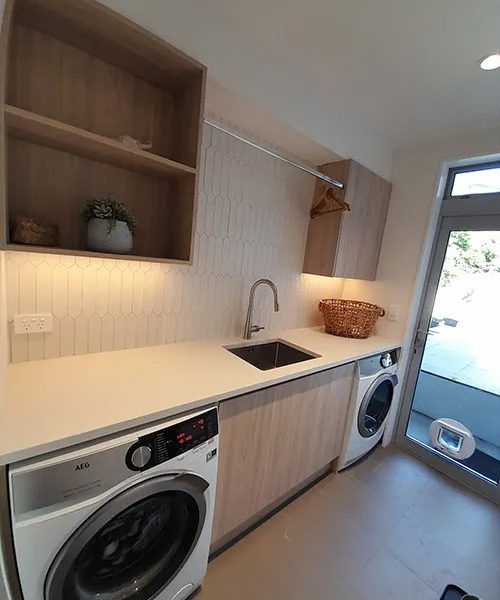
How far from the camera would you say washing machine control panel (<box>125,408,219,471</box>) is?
0.86 meters

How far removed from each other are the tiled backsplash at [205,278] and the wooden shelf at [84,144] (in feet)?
1.33

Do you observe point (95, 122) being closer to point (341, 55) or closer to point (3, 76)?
point (3, 76)

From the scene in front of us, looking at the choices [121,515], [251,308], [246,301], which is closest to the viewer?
[121,515]

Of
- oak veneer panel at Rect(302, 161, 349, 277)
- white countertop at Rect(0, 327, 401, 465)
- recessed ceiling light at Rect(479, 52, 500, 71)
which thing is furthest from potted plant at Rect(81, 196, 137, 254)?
recessed ceiling light at Rect(479, 52, 500, 71)

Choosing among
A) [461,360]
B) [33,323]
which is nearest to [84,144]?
[33,323]

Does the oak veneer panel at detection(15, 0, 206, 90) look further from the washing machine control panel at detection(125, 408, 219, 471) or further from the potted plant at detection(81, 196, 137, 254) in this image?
the washing machine control panel at detection(125, 408, 219, 471)

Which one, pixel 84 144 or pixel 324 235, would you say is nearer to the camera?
pixel 84 144

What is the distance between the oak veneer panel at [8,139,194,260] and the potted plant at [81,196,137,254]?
13 cm

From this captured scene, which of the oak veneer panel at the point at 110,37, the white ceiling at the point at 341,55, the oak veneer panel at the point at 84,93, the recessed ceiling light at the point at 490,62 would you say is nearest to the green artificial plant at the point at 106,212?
the oak veneer panel at the point at 84,93

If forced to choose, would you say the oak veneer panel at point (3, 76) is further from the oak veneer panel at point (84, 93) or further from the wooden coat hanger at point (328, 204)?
the wooden coat hanger at point (328, 204)

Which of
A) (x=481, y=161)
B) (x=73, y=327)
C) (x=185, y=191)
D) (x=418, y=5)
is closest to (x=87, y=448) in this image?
(x=73, y=327)

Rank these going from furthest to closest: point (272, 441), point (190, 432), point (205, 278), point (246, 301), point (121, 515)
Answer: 1. point (246, 301)
2. point (205, 278)
3. point (272, 441)
4. point (190, 432)
5. point (121, 515)

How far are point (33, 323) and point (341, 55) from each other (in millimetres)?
1909

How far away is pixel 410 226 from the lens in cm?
217
